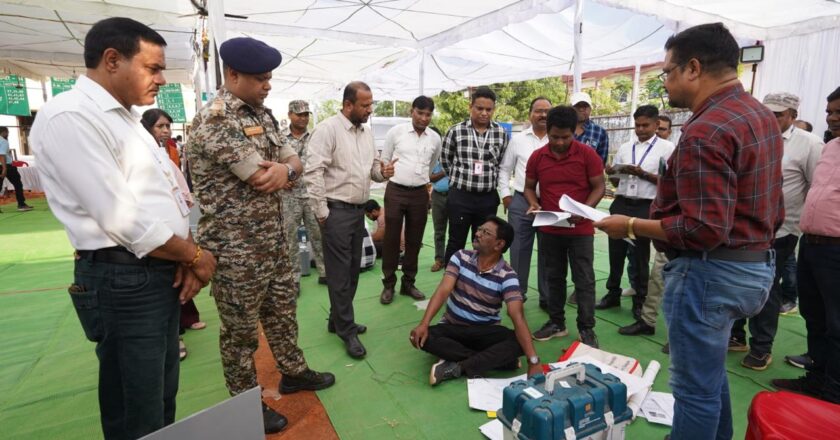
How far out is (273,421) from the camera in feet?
7.68

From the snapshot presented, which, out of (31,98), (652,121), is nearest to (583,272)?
(652,121)

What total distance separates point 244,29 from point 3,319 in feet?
14.9

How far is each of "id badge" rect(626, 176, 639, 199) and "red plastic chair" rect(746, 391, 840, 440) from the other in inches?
78.4

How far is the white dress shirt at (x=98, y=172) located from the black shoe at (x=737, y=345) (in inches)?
146

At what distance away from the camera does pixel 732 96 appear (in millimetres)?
1567

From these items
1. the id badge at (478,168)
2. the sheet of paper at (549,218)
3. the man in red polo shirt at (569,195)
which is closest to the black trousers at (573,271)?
the man in red polo shirt at (569,195)

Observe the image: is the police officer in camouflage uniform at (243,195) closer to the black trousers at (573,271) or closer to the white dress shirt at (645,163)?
the black trousers at (573,271)

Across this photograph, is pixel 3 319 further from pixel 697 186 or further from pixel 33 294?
pixel 697 186

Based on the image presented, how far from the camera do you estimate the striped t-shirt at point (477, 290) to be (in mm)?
2926

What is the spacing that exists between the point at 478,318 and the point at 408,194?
160 cm

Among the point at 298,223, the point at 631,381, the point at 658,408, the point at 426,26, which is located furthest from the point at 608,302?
the point at 426,26

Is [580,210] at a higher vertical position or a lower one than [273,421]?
higher

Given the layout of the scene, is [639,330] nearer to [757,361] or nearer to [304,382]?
[757,361]

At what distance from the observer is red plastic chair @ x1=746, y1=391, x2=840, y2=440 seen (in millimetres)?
1677
